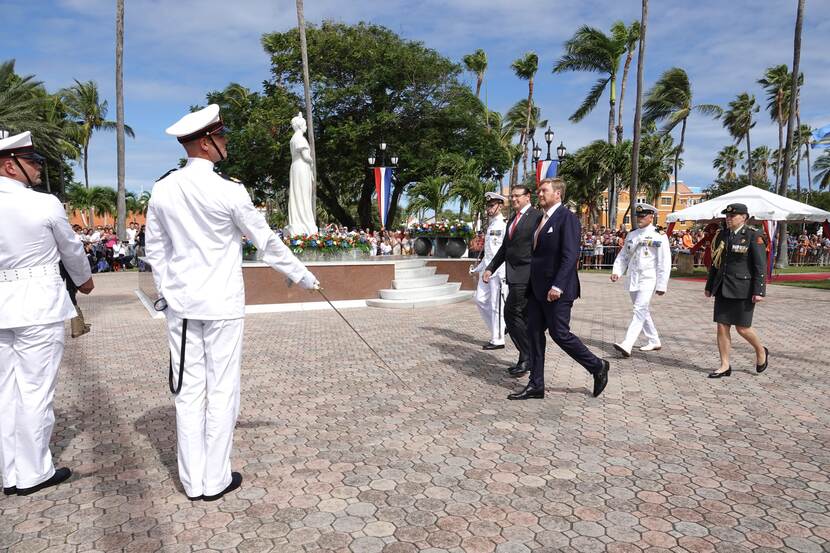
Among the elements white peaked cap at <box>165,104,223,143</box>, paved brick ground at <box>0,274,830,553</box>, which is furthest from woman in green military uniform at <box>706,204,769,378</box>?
white peaked cap at <box>165,104,223,143</box>

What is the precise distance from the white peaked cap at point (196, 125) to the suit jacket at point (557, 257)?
305 cm

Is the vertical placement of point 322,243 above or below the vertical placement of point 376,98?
below

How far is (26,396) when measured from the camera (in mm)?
3375

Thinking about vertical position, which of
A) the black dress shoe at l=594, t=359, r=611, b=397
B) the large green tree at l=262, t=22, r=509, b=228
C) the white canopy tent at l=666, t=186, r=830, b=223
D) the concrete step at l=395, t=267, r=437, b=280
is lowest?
the black dress shoe at l=594, t=359, r=611, b=397

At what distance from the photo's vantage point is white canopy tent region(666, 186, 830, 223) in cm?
1806

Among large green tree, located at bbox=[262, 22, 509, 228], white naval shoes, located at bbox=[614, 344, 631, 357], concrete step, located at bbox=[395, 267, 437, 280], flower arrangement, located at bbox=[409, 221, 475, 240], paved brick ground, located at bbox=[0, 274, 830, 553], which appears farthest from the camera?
A: large green tree, located at bbox=[262, 22, 509, 228]

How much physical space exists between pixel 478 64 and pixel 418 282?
126 ft

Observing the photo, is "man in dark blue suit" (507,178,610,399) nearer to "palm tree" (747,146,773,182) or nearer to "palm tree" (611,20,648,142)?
"palm tree" (611,20,648,142)

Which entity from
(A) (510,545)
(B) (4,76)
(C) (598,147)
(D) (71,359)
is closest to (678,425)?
(A) (510,545)

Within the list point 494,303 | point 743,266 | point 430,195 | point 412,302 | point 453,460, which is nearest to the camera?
point 453,460

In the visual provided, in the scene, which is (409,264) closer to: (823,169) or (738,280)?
(738,280)

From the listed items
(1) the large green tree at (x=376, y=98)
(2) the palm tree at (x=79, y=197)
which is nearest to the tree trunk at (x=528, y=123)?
(1) the large green tree at (x=376, y=98)

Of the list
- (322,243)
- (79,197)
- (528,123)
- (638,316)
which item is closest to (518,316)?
(638,316)

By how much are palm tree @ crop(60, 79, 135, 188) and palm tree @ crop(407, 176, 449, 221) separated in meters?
29.6
